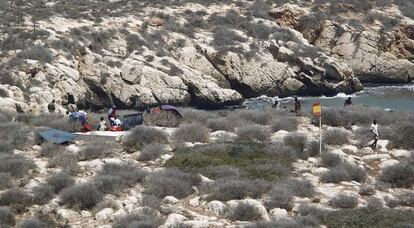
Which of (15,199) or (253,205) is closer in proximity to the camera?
(253,205)

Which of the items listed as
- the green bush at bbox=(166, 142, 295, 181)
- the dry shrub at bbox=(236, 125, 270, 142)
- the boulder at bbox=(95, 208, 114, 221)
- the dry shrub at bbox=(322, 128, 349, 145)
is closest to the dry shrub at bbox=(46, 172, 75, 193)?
the boulder at bbox=(95, 208, 114, 221)

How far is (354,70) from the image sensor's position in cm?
5697

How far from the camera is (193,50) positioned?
50.5m

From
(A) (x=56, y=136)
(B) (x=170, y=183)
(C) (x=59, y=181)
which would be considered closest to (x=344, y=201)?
(B) (x=170, y=183)

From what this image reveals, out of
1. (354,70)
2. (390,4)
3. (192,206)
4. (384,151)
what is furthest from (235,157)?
(390,4)

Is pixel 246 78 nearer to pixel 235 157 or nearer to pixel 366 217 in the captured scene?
pixel 235 157

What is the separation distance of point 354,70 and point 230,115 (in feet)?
107

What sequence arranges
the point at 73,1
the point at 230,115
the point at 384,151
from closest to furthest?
1. the point at 384,151
2. the point at 230,115
3. the point at 73,1

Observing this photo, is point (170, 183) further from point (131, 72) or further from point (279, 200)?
point (131, 72)

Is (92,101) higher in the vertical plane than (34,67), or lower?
lower

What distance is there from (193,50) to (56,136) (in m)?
30.3

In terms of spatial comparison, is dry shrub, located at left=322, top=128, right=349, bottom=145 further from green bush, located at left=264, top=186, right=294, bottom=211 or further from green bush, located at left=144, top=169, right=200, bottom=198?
green bush, located at left=144, top=169, right=200, bottom=198

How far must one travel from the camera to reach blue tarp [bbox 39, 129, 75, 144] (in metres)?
20.9

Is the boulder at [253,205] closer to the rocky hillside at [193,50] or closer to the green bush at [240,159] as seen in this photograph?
the green bush at [240,159]
